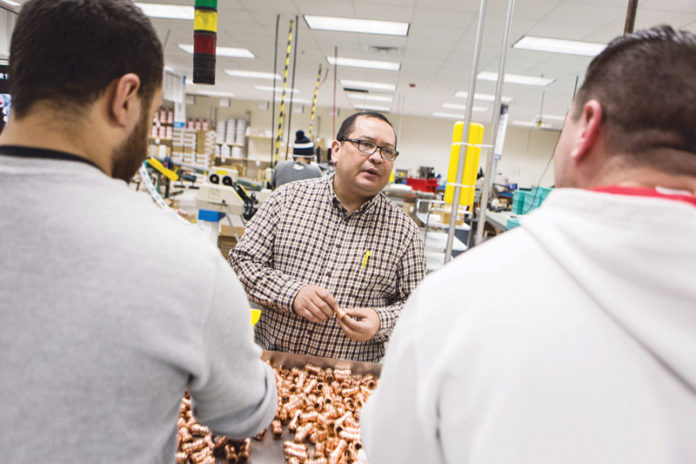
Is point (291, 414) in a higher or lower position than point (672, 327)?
lower

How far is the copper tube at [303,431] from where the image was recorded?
1.10 meters

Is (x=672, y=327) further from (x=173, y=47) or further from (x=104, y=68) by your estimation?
(x=173, y=47)

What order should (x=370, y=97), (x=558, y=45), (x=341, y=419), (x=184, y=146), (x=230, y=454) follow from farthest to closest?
(x=184, y=146), (x=370, y=97), (x=558, y=45), (x=341, y=419), (x=230, y=454)

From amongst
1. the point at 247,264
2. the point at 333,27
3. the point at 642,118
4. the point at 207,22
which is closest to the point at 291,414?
the point at 247,264

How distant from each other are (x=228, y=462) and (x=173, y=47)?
8.67 m

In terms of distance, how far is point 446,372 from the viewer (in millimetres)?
583

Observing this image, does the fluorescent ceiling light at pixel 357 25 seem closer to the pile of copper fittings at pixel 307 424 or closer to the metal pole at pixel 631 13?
the metal pole at pixel 631 13

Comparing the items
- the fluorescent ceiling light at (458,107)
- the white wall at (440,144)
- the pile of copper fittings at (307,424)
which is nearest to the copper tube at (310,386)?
the pile of copper fittings at (307,424)

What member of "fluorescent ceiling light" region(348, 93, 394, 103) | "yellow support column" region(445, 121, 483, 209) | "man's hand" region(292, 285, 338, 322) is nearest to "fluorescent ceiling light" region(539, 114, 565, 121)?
"fluorescent ceiling light" region(348, 93, 394, 103)

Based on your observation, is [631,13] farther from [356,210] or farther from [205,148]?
[205,148]

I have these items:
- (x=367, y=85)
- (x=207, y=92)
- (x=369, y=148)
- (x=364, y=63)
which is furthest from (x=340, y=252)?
(x=207, y=92)

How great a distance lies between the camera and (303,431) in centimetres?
112

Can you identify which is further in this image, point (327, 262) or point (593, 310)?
point (327, 262)

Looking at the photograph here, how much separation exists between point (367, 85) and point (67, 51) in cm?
1001
